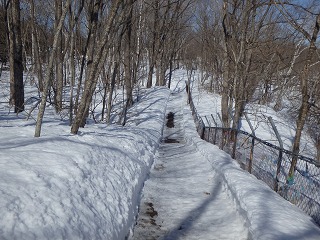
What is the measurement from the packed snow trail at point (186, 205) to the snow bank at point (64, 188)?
0.36 m

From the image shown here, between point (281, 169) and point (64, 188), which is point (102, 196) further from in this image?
point (281, 169)

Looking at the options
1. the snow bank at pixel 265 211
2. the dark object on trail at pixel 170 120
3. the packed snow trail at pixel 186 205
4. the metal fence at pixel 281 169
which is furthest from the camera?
the dark object on trail at pixel 170 120

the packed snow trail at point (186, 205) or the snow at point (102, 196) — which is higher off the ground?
the snow at point (102, 196)

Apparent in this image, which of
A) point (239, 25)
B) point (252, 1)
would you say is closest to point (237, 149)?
point (252, 1)

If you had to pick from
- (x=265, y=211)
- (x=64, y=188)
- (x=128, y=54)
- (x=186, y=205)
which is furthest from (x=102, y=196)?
(x=128, y=54)

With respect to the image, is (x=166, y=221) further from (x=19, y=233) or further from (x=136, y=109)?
(x=136, y=109)

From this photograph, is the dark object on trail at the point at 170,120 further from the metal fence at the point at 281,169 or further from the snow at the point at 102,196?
the snow at the point at 102,196

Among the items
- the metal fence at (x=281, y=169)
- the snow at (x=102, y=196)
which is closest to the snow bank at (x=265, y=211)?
the snow at (x=102, y=196)

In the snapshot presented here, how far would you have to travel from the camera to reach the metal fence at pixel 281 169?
5.56 meters

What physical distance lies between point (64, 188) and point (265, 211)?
3349mm

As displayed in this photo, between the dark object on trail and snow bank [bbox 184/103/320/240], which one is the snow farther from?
the dark object on trail

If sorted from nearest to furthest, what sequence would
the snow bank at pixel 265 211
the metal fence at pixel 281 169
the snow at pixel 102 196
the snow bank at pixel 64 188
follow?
the snow bank at pixel 64 188 < the snow at pixel 102 196 < the snow bank at pixel 265 211 < the metal fence at pixel 281 169

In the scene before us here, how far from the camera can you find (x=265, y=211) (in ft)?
17.0

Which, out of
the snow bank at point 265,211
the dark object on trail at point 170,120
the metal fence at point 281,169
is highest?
the metal fence at point 281,169
